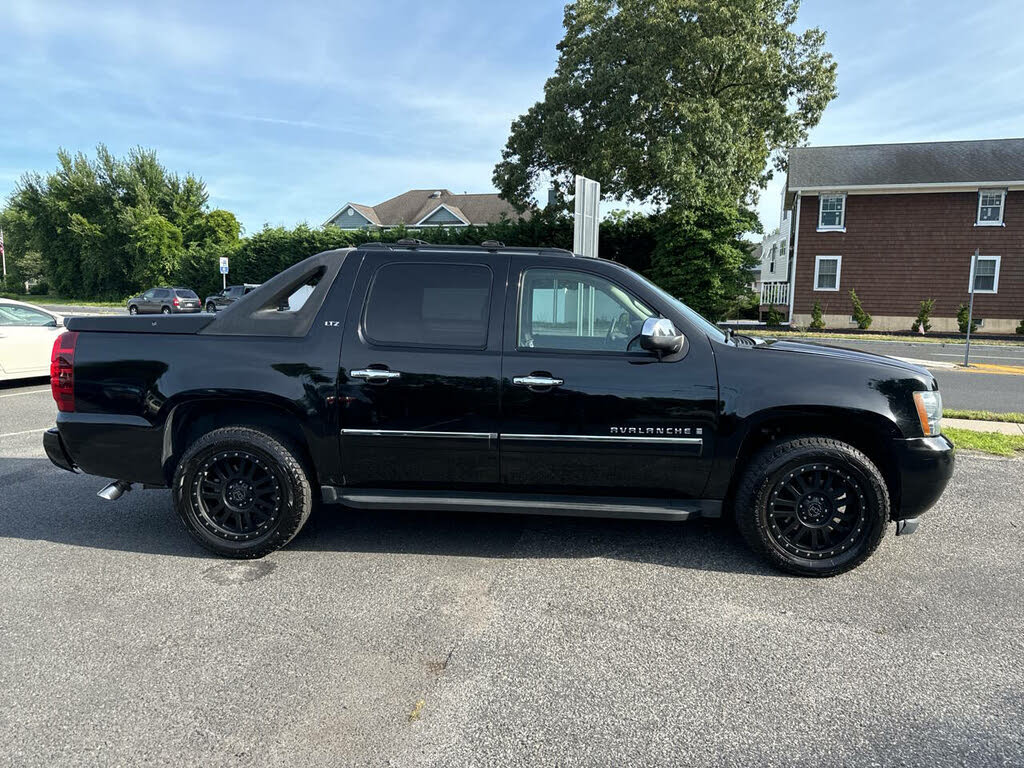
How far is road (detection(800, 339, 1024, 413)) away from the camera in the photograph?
32.4ft

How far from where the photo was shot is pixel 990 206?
2661 centimetres

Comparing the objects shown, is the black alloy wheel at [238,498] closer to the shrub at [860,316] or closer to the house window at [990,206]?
the shrub at [860,316]

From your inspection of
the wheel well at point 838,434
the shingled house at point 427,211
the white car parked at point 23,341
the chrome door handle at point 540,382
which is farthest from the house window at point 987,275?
the shingled house at point 427,211

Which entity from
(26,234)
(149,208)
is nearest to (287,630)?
(149,208)

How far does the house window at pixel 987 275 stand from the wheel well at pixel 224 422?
3109cm

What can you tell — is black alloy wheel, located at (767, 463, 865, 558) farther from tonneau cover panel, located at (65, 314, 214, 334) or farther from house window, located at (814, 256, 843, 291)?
house window, located at (814, 256, 843, 291)

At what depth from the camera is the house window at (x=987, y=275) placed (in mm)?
26837

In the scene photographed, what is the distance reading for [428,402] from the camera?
378 centimetres

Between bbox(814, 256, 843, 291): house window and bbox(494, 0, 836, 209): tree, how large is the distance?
176 inches

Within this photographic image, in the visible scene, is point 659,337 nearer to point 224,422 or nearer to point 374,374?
point 374,374

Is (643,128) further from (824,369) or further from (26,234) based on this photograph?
(26,234)

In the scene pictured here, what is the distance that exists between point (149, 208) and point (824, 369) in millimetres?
56648

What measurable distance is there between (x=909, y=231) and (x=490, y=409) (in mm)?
29924

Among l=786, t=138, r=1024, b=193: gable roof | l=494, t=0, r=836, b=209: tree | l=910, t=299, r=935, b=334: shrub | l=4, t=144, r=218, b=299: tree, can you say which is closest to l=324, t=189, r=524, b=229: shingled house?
l=4, t=144, r=218, b=299: tree
